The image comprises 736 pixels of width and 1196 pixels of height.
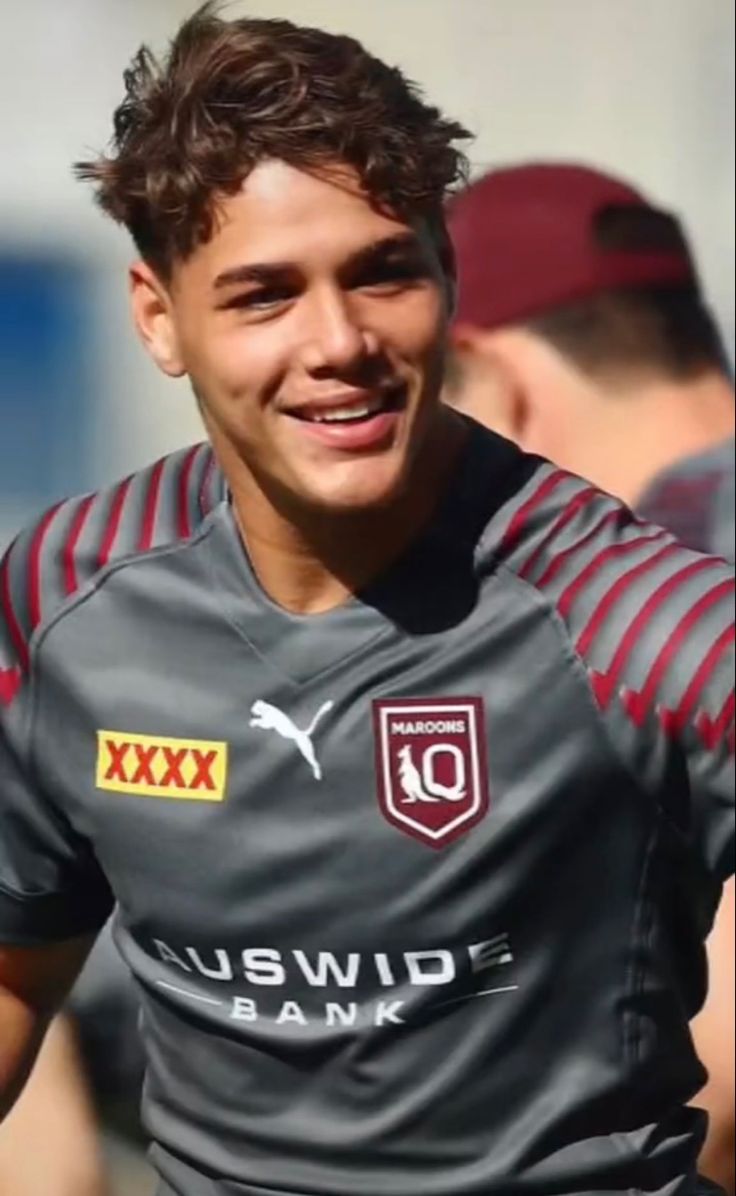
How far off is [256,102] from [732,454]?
1.95m

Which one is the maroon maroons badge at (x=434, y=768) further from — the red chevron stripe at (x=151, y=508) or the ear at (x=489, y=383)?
the ear at (x=489, y=383)

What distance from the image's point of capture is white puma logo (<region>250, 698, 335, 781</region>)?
2.18 meters

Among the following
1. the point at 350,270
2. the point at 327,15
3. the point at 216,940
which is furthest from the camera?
the point at 327,15

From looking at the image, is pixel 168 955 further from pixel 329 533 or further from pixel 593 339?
pixel 593 339

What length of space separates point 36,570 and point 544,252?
6.05ft

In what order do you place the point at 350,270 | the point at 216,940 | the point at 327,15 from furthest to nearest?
the point at 327,15
the point at 216,940
the point at 350,270

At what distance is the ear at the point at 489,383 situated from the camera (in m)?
3.97

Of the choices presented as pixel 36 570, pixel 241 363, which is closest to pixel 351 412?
pixel 241 363

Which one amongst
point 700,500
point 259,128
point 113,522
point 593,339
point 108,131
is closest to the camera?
point 259,128

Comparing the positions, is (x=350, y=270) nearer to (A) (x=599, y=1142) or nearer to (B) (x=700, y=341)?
(A) (x=599, y=1142)

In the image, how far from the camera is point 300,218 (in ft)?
6.80

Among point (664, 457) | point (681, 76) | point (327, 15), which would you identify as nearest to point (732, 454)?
point (664, 457)

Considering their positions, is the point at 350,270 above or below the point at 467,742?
above

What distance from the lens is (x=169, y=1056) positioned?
92.4 inches
